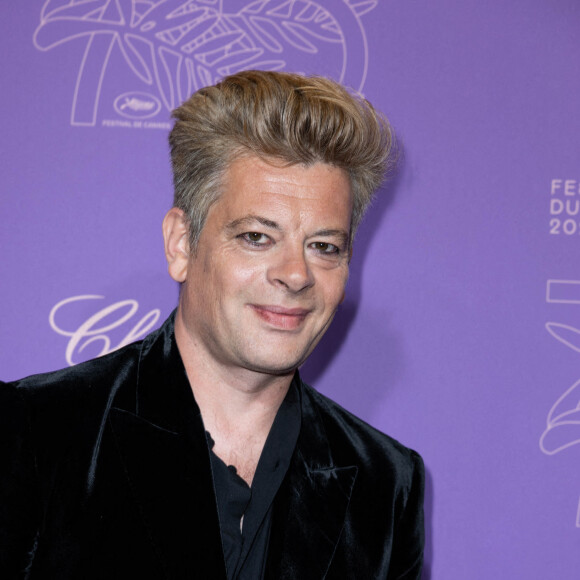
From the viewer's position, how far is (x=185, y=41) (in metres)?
1.96

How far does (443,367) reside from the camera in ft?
6.88

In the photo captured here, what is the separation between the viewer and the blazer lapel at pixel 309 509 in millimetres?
1562

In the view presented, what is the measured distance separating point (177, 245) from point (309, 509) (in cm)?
61

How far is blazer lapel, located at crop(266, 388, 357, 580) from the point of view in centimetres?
156

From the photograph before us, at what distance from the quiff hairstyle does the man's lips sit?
207 mm

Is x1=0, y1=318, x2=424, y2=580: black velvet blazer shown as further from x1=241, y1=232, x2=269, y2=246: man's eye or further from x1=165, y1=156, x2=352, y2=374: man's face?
x1=241, y1=232, x2=269, y2=246: man's eye

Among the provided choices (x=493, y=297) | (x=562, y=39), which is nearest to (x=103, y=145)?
(x=493, y=297)

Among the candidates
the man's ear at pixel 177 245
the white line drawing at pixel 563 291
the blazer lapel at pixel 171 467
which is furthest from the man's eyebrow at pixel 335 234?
the white line drawing at pixel 563 291

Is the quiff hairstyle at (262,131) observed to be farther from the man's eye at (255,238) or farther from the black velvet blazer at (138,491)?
the black velvet blazer at (138,491)

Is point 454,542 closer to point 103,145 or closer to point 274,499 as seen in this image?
point 274,499

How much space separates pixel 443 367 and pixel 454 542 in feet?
1.53

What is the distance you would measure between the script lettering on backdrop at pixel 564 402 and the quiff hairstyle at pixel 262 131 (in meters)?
0.76

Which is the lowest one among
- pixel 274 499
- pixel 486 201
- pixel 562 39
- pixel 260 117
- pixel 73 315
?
pixel 274 499

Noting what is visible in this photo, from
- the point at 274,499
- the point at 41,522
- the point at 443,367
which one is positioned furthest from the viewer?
the point at 443,367
